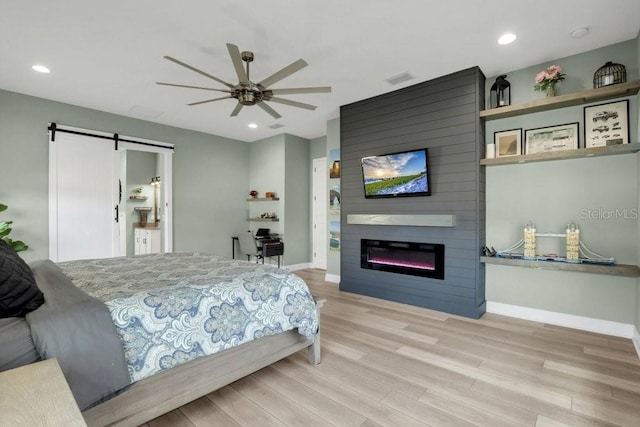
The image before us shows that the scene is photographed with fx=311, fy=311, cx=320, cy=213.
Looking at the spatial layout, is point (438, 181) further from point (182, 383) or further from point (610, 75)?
point (182, 383)

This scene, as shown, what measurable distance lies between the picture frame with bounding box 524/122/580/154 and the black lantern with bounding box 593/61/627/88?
0.42 metres

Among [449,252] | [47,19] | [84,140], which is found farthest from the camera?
[84,140]

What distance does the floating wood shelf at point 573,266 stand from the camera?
282 cm

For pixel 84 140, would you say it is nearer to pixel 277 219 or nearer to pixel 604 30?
pixel 277 219

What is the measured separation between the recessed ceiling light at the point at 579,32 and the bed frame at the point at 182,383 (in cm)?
369

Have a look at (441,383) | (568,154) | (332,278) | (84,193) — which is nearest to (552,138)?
(568,154)

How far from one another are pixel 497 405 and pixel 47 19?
4518mm

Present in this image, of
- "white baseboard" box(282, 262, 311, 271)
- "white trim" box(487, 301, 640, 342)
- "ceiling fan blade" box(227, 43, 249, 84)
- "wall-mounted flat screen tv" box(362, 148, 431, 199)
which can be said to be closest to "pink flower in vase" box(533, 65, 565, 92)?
"wall-mounted flat screen tv" box(362, 148, 431, 199)

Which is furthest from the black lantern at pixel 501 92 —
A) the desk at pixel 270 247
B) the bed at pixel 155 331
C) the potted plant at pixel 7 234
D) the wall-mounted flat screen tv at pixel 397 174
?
the potted plant at pixel 7 234

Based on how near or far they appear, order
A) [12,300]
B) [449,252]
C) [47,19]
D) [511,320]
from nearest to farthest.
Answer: [12,300]
[47,19]
[511,320]
[449,252]

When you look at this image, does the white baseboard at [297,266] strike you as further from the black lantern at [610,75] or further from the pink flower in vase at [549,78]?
the black lantern at [610,75]

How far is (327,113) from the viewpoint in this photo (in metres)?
5.14

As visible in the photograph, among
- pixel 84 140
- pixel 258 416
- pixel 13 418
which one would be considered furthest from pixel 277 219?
pixel 13 418

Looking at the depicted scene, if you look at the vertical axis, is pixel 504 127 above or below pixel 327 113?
below
